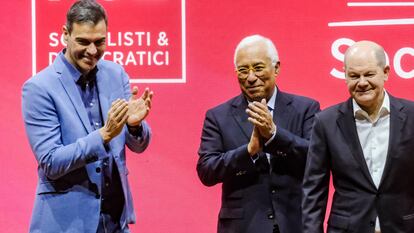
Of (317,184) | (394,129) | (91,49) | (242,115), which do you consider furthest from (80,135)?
(394,129)

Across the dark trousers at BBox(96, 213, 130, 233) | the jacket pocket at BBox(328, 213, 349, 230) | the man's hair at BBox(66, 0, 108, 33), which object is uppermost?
the man's hair at BBox(66, 0, 108, 33)

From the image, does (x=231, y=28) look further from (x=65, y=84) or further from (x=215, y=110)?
(x=65, y=84)

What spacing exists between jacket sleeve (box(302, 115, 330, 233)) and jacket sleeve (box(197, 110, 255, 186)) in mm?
254

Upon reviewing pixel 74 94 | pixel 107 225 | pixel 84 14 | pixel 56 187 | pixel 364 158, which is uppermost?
pixel 84 14

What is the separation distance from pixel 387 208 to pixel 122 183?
99 cm

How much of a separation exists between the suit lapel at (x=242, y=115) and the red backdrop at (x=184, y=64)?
911 millimetres

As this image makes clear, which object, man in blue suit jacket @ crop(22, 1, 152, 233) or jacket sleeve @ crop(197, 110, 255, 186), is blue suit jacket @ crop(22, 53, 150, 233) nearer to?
man in blue suit jacket @ crop(22, 1, 152, 233)

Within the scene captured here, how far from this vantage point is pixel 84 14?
283 cm

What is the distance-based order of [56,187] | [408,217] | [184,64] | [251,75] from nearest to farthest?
1. [408,217]
2. [56,187]
3. [251,75]
4. [184,64]

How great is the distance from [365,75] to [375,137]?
23 centimetres

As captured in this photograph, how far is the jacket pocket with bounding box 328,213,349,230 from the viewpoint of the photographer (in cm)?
268

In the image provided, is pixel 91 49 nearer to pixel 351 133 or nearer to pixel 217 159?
pixel 217 159

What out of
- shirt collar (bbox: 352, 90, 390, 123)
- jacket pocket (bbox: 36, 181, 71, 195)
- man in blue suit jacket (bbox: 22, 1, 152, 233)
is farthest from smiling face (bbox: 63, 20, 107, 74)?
shirt collar (bbox: 352, 90, 390, 123)

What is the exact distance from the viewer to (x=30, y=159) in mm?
4043
